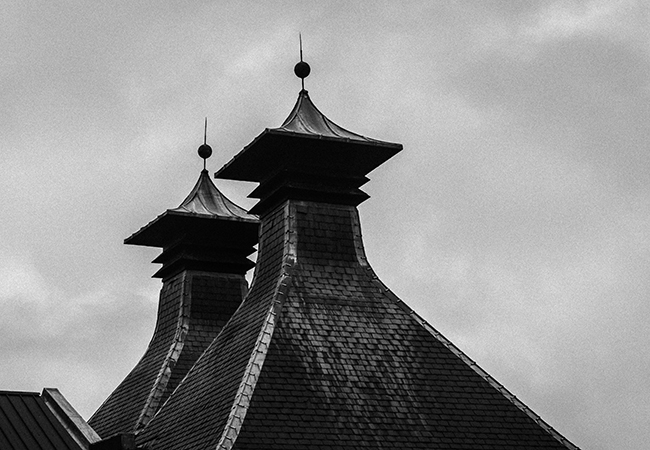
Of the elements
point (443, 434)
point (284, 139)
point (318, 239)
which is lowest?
point (443, 434)

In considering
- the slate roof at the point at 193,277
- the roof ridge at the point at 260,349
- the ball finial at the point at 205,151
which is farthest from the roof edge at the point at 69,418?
the ball finial at the point at 205,151

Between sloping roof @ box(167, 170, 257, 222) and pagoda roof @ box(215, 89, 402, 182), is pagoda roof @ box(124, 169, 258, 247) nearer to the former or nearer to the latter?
sloping roof @ box(167, 170, 257, 222)

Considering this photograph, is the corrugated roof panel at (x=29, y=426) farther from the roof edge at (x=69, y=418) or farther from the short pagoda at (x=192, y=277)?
the short pagoda at (x=192, y=277)

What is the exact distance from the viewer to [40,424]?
1064 inches

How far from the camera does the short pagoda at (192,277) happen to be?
41.4 meters

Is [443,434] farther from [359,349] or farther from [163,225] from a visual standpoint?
[163,225]

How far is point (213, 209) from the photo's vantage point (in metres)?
42.9

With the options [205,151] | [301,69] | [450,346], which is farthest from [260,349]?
[205,151]

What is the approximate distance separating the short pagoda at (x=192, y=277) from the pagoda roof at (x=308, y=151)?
582 centimetres

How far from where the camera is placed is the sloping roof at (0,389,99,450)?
26141mm

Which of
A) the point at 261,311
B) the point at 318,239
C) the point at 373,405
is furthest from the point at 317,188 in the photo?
the point at 373,405

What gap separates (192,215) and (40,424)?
15.5 meters

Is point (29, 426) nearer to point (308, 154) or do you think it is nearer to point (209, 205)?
point (308, 154)

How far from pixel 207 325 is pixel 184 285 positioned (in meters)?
1.57
